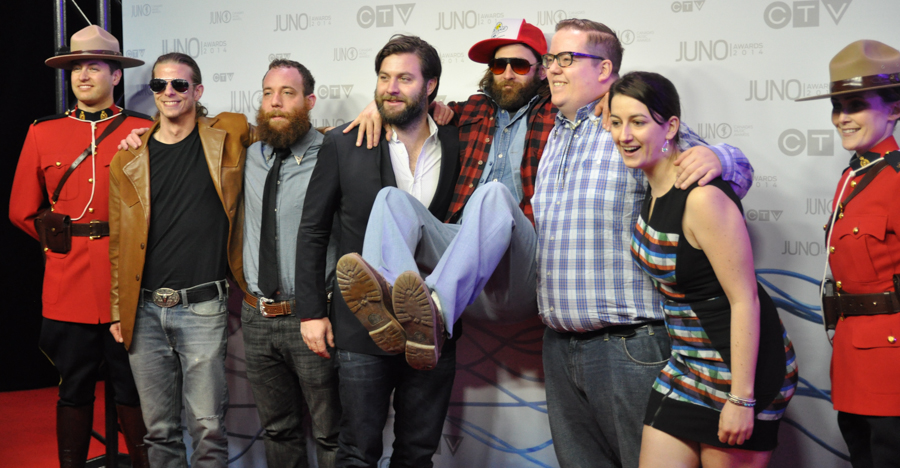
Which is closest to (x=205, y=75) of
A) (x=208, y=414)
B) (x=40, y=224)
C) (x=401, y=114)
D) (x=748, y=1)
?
(x=40, y=224)

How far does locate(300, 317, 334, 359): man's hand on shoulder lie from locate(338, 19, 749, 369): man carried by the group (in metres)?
0.58

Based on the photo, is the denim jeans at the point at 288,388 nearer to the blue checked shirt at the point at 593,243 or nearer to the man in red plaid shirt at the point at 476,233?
the man in red plaid shirt at the point at 476,233

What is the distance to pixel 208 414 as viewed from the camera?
322 cm

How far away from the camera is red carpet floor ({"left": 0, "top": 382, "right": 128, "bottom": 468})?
390cm

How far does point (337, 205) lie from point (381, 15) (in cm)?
136

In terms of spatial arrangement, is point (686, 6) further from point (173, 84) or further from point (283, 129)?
point (173, 84)

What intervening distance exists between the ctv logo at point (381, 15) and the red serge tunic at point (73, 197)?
130cm

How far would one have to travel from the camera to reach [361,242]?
9.44 feet

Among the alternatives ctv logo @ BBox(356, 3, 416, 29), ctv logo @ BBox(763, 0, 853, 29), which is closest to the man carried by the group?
ctv logo @ BBox(356, 3, 416, 29)

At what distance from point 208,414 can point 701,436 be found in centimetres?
226

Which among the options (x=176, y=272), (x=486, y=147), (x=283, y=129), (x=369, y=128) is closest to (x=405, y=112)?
(x=369, y=128)

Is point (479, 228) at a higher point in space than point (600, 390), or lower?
higher

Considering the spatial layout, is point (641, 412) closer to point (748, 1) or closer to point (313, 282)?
point (313, 282)

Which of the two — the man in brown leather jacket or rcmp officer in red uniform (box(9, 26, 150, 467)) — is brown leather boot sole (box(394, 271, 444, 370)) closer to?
the man in brown leather jacket
